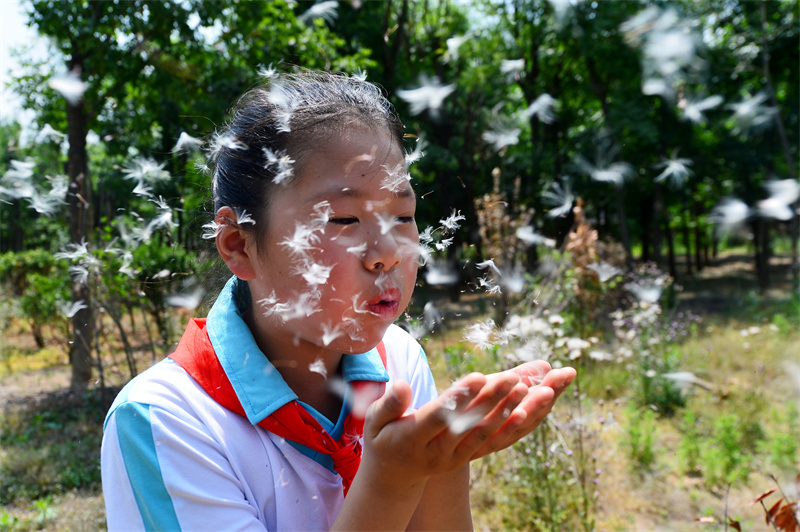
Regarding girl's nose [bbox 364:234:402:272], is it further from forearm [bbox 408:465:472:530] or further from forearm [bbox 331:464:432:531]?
forearm [bbox 408:465:472:530]

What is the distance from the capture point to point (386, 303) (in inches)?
43.4

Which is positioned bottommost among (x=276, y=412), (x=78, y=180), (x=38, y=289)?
(x=38, y=289)

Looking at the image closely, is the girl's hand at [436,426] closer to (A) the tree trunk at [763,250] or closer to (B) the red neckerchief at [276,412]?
(B) the red neckerchief at [276,412]

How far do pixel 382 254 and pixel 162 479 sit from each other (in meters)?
0.56

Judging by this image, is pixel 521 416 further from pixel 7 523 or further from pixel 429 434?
pixel 7 523

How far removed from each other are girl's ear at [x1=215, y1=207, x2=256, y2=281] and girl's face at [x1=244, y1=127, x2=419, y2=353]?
0.10 feet

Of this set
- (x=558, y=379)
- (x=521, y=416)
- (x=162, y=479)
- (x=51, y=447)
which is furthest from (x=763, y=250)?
(x=162, y=479)

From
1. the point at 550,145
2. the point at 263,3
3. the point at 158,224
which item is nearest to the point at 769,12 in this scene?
the point at 550,145

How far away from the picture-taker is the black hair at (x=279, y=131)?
3.81 ft

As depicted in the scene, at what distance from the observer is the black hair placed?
3.81 ft

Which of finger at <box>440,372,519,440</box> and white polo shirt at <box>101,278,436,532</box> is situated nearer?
finger at <box>440,372,519,440</box>

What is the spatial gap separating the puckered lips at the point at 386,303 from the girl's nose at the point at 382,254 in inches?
2.0

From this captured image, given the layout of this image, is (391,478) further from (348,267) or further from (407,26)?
(407,26)

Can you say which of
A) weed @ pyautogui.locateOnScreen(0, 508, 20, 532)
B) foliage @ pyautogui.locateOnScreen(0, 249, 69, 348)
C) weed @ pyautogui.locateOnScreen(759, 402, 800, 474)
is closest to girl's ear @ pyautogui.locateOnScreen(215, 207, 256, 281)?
weed @ pyautogui.locateOnScreen(0, 508, 20, 532)
